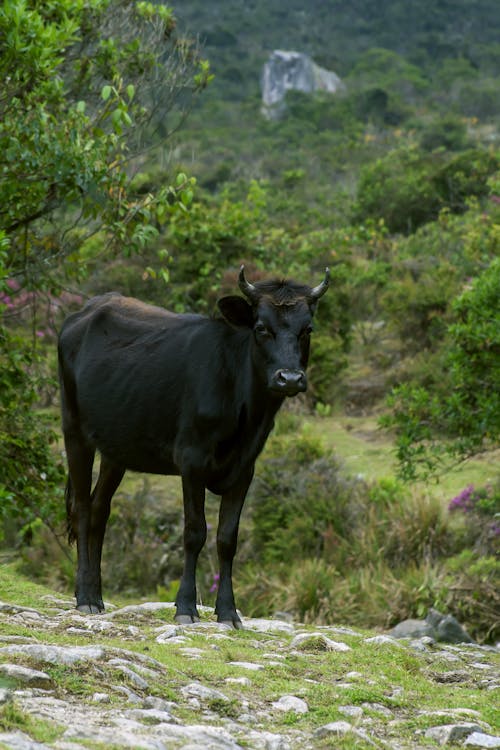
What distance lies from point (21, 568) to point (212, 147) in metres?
60.2

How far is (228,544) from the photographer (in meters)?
7.31

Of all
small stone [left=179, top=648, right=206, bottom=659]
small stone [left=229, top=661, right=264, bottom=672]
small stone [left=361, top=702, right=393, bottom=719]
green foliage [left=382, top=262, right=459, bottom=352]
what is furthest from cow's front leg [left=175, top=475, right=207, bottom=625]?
green foliage [left=382, top=262, right=459, bottom=352]

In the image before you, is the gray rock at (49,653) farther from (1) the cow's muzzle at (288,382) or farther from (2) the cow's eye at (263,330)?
(2) the cow's eye at (263,330)

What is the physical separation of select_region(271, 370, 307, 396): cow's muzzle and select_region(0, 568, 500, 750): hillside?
4.86 feet

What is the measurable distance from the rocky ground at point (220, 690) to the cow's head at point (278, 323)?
1581 mm

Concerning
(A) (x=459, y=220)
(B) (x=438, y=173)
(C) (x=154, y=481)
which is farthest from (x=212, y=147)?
(C) (x=154, y=481)

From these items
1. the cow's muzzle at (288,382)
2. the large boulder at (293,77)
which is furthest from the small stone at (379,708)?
the large boulder at (293,77)

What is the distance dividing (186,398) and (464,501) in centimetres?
618

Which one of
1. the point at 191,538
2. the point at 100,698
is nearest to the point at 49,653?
the point at 100,698

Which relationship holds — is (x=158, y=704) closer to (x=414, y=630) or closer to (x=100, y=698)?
(x=100, y=698)

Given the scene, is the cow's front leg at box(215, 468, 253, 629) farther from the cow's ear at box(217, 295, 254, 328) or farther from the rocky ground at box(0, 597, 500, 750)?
the cow's ear at box(217, 295, 254, 328)

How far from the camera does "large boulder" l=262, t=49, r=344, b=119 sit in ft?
307

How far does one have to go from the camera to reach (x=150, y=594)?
13750mm

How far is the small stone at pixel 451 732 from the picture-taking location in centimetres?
466
